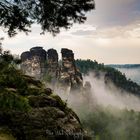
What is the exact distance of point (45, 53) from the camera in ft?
556

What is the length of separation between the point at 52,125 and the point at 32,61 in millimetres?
150222

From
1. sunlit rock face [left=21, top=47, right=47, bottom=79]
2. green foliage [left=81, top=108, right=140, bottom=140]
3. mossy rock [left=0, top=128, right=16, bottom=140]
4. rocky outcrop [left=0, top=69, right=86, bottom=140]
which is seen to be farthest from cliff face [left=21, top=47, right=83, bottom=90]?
mossy rock [left=0, top=128, right=16, bottom=140]

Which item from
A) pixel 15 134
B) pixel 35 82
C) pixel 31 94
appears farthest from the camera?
pixel 35 82

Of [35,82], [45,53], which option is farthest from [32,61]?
[35,82]

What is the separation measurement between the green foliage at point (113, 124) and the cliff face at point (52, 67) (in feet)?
55.1

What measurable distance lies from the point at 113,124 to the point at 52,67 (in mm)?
35937

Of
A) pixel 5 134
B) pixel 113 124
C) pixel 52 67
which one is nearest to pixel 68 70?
pixel 52 67

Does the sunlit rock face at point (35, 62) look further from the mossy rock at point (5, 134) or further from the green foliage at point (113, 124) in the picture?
the mossy rock at point (5, 134)

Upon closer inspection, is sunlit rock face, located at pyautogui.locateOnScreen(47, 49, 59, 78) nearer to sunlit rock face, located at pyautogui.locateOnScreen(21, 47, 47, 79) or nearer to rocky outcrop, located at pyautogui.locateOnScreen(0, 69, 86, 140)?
sunlit rock face, located at pyautogui.locateOnScreen(21, 47, 47, 79)

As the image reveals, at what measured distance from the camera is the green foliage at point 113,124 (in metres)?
145

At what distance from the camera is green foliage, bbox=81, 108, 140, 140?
145 metres

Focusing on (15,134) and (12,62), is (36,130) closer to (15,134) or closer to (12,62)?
(15,134)

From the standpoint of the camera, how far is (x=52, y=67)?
168 metres

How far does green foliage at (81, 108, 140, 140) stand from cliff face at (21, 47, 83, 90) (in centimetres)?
1680
